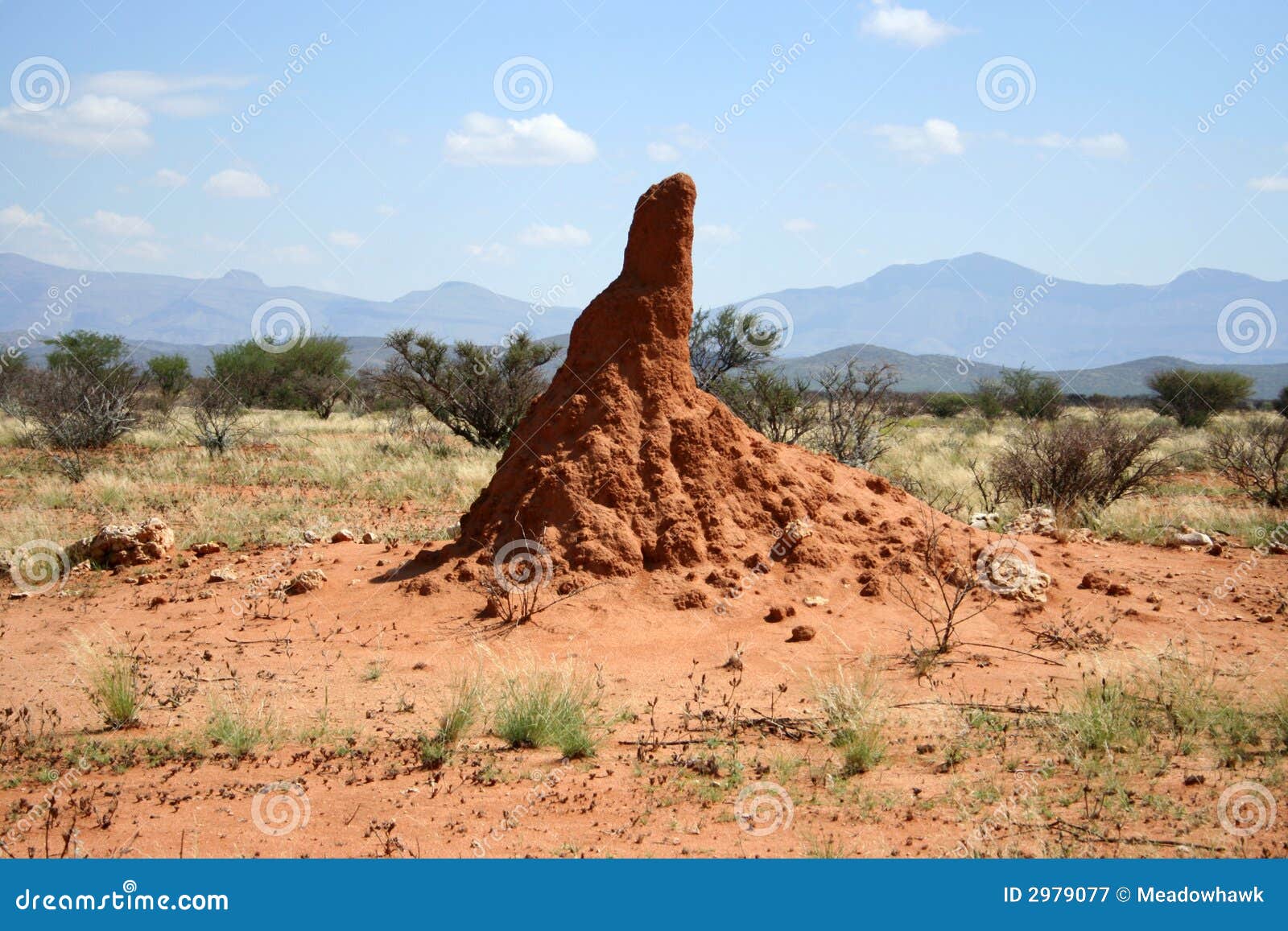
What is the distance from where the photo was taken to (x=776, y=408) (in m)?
15.9

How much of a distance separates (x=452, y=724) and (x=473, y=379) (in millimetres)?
13782

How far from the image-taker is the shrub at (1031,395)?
28141 mm

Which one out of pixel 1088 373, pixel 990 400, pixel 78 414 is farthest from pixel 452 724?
pixel 1088 373

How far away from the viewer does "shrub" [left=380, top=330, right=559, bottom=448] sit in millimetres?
17922

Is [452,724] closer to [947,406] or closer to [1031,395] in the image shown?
[1031,395]

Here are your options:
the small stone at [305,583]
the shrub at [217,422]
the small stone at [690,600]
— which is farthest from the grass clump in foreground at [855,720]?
the shrub at [217,422]

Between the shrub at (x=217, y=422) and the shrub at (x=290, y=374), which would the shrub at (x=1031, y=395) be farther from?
the shrub at (x=217, y=422)

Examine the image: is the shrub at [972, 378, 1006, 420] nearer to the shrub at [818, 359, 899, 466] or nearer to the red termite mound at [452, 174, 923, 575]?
the shrub at [818, 359, 899, 466]

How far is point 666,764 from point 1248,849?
241 centimetres

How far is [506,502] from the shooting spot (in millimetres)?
7727

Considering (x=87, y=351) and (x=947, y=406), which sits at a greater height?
(x=87, y=351)

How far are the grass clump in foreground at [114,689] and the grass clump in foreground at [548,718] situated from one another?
2043mm

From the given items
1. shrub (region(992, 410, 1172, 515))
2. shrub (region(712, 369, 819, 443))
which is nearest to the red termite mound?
shrub (region(992, 410, 1172, 515))

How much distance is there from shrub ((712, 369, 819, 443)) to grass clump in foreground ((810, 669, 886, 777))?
32.8 ft
